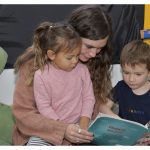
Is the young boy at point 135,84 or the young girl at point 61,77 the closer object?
the young girl at point 61,77

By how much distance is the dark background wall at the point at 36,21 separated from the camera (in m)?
1.72

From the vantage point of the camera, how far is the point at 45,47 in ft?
4.49

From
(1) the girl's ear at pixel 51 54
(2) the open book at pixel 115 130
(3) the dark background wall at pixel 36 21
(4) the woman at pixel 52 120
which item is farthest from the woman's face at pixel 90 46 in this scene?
(3) the dark background wall at pixel 36 21

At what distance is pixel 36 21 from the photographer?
1730 mm

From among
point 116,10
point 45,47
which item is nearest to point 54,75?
point 45,47

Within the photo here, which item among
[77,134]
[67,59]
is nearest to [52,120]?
[77,134]

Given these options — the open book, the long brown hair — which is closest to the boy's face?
the long brown hair

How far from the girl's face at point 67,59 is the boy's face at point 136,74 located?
282mm

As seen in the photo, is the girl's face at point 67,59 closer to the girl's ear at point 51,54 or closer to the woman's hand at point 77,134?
the girl's ear at point 51,54

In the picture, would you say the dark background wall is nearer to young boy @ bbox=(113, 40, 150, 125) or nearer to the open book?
young boy @ bbox=(113, 40, 150, 125)

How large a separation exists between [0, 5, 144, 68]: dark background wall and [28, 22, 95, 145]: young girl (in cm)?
35

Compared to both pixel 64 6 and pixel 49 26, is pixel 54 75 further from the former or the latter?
pixel 64 6

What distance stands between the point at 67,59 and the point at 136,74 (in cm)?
35
